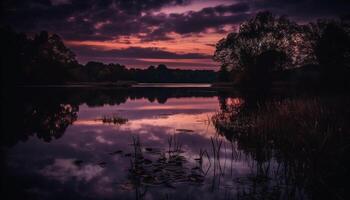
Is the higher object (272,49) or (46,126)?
(272,49)

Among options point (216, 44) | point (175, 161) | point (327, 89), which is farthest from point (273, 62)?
point (175, 161)

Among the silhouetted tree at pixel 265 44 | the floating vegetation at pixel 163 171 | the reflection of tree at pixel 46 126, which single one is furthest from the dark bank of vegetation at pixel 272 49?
the floating vegetation at pixel 163 171

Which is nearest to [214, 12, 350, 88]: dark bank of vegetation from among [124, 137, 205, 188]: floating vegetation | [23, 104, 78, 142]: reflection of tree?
[23, 104, 78, 142]: reflection of tree

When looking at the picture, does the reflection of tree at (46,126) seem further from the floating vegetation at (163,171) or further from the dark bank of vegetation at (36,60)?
the dark bank of vegetation at (36,60)

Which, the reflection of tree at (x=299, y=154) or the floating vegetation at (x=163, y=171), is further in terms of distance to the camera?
the floating vegetation at (x=163, y=171)

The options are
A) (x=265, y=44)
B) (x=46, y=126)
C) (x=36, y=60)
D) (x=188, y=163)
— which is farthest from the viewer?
(x=36, y=60)

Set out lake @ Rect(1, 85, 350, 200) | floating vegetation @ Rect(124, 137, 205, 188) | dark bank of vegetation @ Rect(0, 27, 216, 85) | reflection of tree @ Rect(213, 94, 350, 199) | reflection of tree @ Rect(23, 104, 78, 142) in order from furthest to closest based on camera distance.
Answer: dark bank of vegetation @ Rect(0, 27, 216, 85) → reflection of tree @ Rect(23, 104, 78, 142) → floating vegetation @ Rect(124, 137, 205, 188) → reflection of tree @ Rect(213, 94, 350, 199) → lake @ Rect(1, 85, 350, 200)

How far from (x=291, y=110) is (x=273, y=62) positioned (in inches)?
2163

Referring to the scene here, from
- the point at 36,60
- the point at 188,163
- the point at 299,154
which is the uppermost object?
the point at 36,60

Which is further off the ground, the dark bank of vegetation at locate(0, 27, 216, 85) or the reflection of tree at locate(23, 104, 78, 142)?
the dark bank of vegetation at locate(0, 27, 216, 85)

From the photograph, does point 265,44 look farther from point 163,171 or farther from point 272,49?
point 163,171

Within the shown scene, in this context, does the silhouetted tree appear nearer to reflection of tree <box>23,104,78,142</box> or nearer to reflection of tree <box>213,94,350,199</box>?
reflection of tree <box>23,104,78,142</box>

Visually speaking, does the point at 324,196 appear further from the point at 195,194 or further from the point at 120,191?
the point at 120,191

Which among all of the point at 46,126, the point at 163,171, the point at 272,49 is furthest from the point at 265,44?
the point at 163,171
